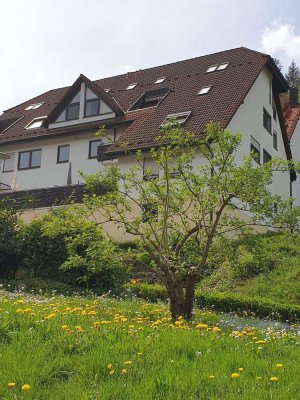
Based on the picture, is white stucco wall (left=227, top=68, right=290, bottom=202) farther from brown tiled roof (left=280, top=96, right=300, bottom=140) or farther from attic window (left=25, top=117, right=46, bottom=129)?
attic window (left=25, top=117, right=46, bottom=129)

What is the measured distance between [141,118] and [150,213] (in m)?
18.5

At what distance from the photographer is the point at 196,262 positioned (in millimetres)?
9977

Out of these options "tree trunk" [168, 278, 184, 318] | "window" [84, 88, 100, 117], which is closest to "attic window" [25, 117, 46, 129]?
"window" [84, 88, 100, 117]

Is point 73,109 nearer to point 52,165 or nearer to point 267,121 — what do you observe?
point 52,165

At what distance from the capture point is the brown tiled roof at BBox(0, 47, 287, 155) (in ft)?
83.9

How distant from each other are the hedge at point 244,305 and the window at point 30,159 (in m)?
18.5

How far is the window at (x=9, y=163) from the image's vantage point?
3203cm

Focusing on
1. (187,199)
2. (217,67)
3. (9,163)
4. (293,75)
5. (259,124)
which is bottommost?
(187,199)

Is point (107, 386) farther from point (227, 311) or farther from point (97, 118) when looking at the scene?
point (97, 118)

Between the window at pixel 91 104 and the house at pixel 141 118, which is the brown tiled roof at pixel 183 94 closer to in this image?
the house at pixel 141 118

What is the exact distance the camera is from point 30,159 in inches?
1243

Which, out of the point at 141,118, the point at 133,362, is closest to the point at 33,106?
the point at 141,118

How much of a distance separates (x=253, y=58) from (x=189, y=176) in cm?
2241

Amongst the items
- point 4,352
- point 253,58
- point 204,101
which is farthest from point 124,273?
point 253,58
